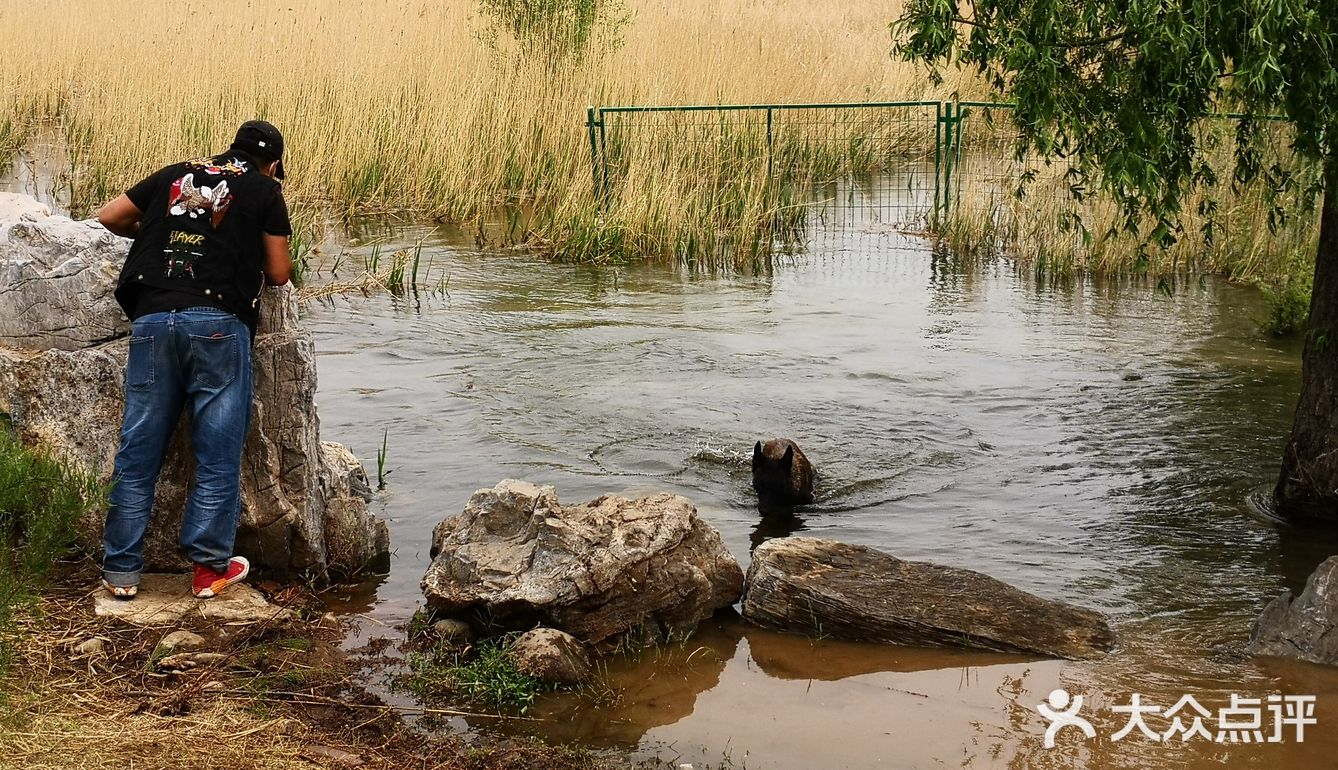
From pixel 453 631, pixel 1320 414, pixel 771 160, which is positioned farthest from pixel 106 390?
pixel 771 160

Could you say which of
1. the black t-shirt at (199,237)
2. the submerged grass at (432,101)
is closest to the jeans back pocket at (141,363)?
the black t-shirt at (199,237)

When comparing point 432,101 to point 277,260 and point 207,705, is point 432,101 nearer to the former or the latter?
point 277,260

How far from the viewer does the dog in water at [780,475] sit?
23.9 feet

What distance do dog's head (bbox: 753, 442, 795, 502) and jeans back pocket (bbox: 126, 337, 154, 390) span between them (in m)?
3.21

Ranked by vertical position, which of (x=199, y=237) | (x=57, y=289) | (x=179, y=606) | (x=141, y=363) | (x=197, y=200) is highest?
(x=197, y=200)

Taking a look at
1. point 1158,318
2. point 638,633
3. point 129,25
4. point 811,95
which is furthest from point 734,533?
point 129,25

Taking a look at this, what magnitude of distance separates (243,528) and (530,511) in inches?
49.6

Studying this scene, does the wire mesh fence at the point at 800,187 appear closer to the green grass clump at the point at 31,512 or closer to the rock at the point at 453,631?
the rock at the point at 453,631

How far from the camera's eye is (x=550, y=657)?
5.20 meters

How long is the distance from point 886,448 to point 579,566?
3291 mm

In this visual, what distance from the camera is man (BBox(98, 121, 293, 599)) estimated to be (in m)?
5.38

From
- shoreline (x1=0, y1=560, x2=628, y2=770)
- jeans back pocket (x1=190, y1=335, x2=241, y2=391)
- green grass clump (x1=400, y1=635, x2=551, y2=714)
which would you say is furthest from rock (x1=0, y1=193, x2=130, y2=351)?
green grass clump (x1=400, y1=635, x2=551, y2=714)

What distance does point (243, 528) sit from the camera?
233 inches

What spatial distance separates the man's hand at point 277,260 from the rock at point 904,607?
2.35 m
